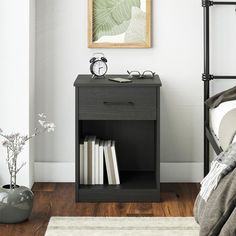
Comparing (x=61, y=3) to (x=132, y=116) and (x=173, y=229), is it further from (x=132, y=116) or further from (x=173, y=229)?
(x=173, y=229)

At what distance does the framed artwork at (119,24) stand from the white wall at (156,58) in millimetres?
47

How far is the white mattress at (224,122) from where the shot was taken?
132 inches

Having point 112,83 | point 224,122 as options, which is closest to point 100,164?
point 112,83

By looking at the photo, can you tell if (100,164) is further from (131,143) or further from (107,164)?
(131,143)

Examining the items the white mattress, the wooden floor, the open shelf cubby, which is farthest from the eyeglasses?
the wooden floor

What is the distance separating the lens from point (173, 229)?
11.3 feet

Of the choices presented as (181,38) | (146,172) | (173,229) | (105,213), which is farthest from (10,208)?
(181,38)

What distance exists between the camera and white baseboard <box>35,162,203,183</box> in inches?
170

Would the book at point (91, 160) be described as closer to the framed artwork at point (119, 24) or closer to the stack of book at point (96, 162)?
the stack of book at point (96, 162)

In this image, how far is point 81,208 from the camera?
150 inches

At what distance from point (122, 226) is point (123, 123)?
0.89m

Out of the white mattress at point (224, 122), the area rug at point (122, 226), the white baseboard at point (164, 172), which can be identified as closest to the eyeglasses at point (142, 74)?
the white mattress at point (224, 122)

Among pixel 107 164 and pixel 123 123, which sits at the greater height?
pixel 123 123

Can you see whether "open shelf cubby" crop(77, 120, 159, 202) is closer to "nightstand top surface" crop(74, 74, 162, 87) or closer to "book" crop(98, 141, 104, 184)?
"book" crop(98, 141, 104, 184)
